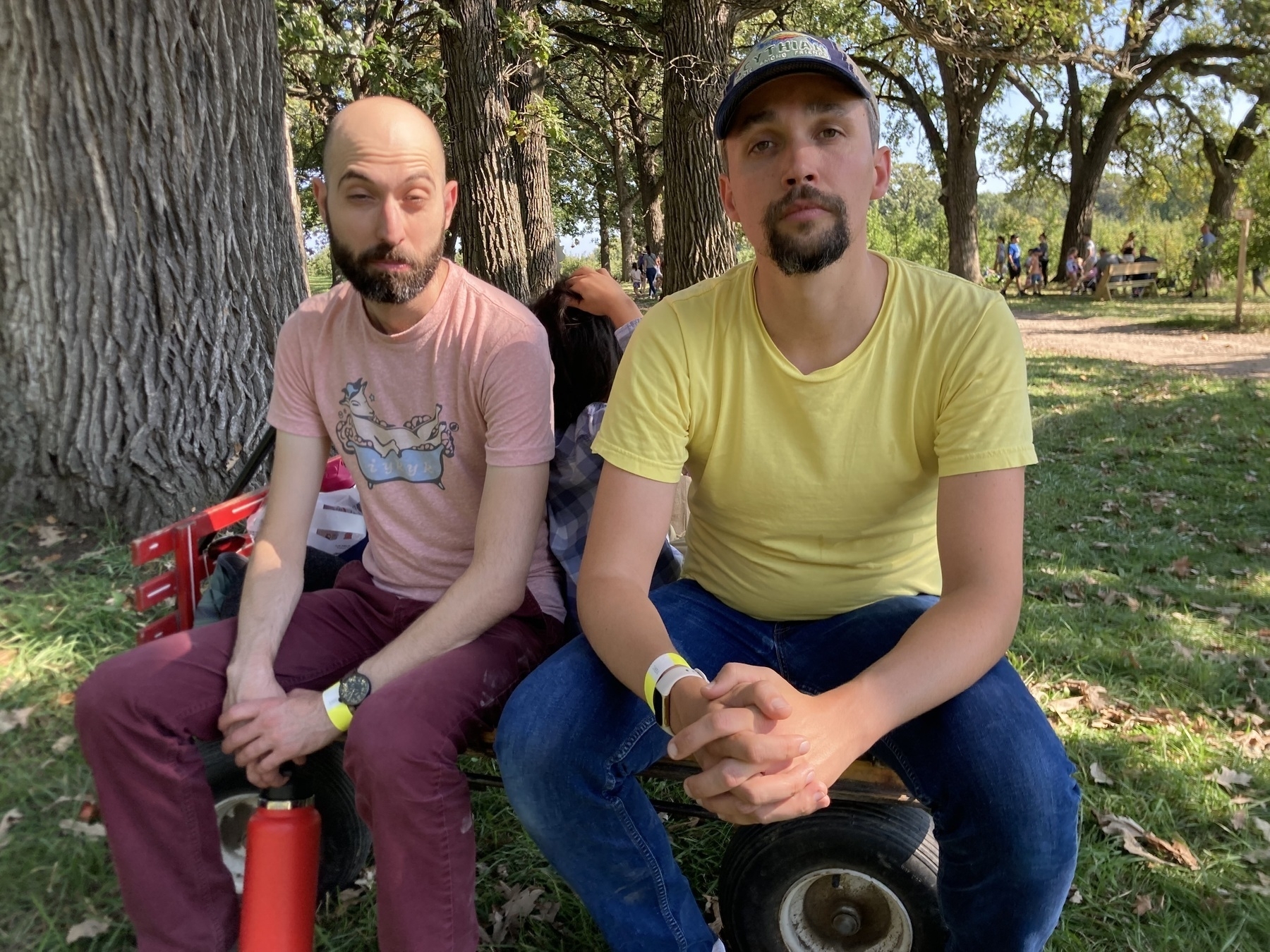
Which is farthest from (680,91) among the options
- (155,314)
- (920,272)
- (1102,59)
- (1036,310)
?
(1036,310)

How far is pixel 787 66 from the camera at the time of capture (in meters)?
2.11

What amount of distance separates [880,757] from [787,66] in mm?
1508

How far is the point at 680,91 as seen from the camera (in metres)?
8.88

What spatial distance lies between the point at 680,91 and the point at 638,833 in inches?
321

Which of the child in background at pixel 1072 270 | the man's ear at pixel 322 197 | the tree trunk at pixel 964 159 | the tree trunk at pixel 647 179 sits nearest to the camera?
the man's ear at pixel 322 197

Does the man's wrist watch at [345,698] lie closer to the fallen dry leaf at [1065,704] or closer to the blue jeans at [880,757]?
the blue jeans at [880,757]

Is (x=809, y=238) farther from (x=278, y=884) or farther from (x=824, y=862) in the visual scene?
(x=278, y=884)

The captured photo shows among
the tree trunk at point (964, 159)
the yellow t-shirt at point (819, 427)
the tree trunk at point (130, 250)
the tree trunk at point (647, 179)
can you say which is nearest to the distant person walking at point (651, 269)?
the tree trunk at point (647, 179)

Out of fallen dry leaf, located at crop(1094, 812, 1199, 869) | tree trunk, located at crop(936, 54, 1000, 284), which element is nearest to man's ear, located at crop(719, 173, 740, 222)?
fallen dry leaf, located at crop(1094, 812, 1199, 869)

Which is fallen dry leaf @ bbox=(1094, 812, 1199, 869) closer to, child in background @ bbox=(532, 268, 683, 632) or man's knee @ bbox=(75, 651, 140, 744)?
child in background @ bbox=(532, 268, 683, 632)

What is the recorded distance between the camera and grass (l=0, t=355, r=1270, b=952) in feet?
8.24

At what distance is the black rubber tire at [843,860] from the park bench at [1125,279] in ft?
75.5

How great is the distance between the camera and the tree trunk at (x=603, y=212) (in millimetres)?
34688

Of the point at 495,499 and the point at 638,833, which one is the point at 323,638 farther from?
the point at 638,833
